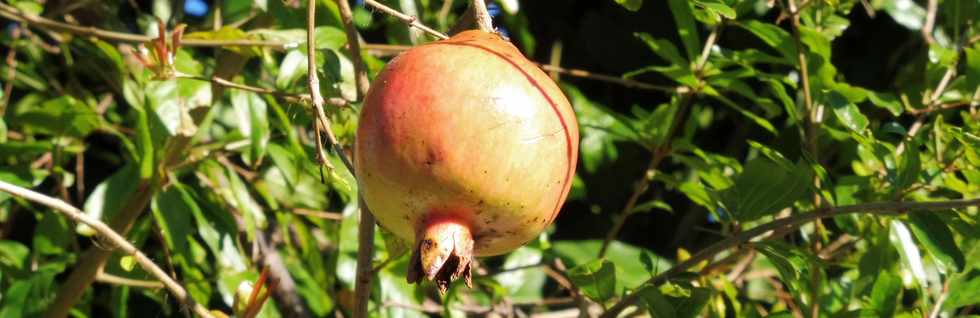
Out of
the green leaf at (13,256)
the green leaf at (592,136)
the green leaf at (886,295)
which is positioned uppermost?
the green leaf at (886,295)

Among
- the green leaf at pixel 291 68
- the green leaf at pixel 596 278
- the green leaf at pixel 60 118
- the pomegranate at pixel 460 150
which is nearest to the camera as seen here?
the pomegranate at pixel 460 150

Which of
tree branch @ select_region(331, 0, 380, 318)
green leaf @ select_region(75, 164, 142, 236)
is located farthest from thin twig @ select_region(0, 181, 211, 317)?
green leaf @ select_region(75, 164, 142, 236)

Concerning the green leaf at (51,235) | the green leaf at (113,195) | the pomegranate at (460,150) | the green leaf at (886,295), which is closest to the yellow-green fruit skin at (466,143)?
the pomegranate at (460,150)

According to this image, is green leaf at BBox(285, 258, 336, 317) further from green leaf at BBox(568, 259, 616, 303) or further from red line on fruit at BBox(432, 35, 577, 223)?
red line on fruit at BBox(432, 35, 577, 223)

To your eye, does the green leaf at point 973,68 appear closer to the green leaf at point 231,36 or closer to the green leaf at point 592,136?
the green leaf at point 592,136

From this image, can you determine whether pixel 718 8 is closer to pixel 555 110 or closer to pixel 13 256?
pixel 555 110

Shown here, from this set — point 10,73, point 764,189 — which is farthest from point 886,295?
point 10,73
